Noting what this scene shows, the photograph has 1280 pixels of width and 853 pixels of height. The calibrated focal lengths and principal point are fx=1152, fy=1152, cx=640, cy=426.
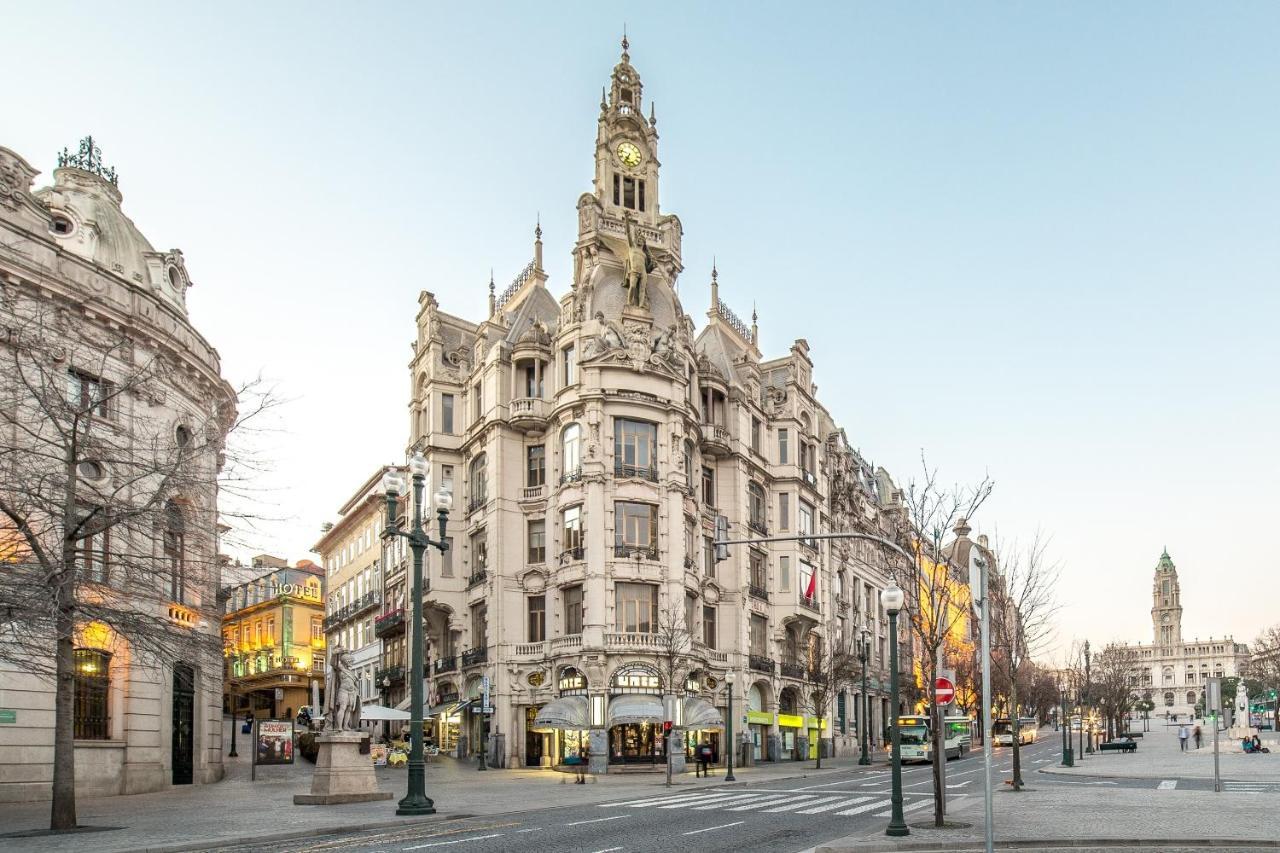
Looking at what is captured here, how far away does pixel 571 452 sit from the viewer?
52.9 metres

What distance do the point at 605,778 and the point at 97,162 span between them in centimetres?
2812

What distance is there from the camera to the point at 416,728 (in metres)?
→ 23.6

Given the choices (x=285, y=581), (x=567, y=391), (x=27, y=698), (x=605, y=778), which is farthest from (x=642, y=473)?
(x=285, y=581)

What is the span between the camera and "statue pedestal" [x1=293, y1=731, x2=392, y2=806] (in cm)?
2733

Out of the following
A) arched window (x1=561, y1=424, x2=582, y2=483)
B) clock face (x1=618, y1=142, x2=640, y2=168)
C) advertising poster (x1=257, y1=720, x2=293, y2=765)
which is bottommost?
advertising poster (x1=257, y1=720, x2=293, y2=765)

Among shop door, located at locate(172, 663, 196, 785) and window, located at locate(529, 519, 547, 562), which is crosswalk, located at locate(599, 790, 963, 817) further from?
window, located at locate(529, 519, 547, 562)

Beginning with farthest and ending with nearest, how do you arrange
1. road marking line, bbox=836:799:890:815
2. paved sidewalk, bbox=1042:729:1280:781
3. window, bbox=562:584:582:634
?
window, bbox=562:584:582:634
paved sidewalk, bbox=1042:729:1280:781
road marking line, bbox=836:799:890:815

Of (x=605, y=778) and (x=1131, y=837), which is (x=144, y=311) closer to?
(x=605, y=778)

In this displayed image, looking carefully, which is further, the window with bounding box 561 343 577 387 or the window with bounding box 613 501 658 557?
the window with bounding box 561 343 577 387

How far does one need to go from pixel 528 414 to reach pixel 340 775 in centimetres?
2821

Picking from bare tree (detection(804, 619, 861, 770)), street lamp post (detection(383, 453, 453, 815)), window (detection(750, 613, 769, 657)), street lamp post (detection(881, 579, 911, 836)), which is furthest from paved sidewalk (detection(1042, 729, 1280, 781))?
street lamp post (detection(383, 453, 453, 815))

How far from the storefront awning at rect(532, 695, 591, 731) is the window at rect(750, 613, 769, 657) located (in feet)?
47.3

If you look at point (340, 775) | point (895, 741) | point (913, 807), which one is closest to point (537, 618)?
point (340, 775)

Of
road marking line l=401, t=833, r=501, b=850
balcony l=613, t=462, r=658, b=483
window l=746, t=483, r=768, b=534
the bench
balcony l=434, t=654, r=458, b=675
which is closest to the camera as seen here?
road marking line l=401, t=833, r=501, b=850
